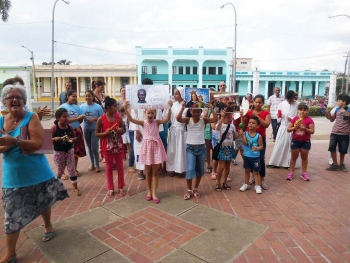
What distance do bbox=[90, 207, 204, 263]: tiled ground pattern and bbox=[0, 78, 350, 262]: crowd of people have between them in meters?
0.57

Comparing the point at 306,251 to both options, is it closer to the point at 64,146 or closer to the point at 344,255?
the point at 344,255

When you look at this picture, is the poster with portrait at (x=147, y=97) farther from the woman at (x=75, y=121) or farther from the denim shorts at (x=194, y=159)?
the woman at (x=75, y=121)

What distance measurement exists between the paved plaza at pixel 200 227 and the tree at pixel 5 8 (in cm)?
783

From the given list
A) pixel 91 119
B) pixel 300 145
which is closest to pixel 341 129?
pixel 300 145

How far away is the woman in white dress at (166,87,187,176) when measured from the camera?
4945 mm

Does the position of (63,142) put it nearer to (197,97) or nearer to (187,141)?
(187,141)

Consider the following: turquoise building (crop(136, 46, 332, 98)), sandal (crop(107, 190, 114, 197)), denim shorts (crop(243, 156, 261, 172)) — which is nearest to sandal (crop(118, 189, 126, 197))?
sandal (crop(107, 190, 114, 197))

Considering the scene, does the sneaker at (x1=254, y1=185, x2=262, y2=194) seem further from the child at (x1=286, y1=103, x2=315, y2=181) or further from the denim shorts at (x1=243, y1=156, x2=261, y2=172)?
the child at (x1=286, y1=103, x2=315, y2=181)

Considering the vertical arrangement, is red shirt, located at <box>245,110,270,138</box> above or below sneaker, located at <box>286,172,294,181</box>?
above

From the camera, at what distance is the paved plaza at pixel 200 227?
269 cm

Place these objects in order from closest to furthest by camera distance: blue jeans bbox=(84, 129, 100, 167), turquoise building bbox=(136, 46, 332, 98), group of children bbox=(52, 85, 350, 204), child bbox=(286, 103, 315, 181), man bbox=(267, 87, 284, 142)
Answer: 1. group of children bbox=(52, 85, 350, 204)
2. child bbox=(286, 103, 315, 181)
3. blue jeans bbox=(84, 129, 100, 167)
4. man bbox=(267, 87, 284, 142)
5. turquoise building bbox=(136, 46, 332, 98)

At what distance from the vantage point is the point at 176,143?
503cm

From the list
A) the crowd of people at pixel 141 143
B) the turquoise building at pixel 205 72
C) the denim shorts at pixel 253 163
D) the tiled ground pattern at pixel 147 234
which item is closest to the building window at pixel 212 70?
the turquoise building at pixel 205 72

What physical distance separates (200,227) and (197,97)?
1911 millimetres
